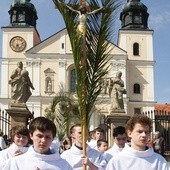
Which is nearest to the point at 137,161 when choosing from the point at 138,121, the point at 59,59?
the point at 138,121

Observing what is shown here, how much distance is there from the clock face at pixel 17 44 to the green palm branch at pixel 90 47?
4313cm

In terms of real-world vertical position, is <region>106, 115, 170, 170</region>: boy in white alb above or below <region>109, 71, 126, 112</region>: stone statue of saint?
below

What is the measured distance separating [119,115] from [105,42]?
33.3 ft

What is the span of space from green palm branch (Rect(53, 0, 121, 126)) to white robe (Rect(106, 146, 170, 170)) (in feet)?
4.68

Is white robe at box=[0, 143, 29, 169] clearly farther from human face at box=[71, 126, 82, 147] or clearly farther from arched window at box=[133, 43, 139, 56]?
arched window at box=[133, 43, 139, 56]

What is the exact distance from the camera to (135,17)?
5031 centimetres

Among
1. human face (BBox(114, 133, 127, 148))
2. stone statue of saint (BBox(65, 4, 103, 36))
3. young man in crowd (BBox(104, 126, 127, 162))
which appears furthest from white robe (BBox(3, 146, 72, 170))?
human face (BBox(114, 133, 127, 148))

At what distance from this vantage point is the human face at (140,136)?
4179 millimetres

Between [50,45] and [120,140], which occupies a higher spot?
[50,45]

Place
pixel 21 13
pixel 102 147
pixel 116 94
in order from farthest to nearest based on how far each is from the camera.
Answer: pixel 21 13 < pixel 116 94 < pixel 102 147

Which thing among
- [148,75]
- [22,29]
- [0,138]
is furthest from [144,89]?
[0,138]

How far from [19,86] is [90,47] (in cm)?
937

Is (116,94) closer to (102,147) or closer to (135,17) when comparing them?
(102,147)

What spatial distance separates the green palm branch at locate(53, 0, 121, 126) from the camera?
5.71 meters
